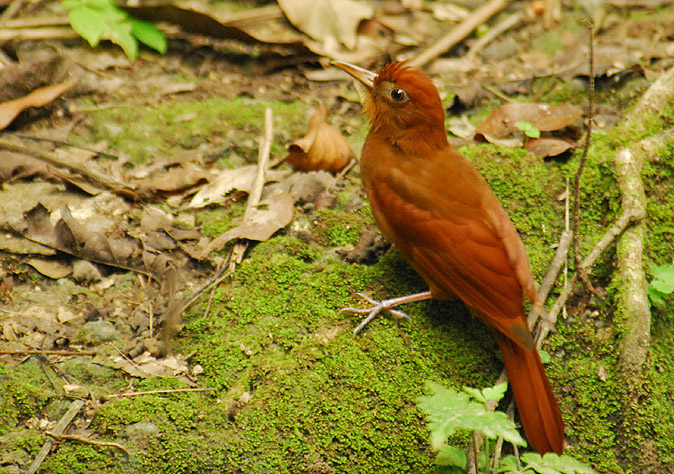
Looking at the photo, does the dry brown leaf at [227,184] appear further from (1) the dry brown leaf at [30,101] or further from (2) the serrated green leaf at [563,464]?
(2) the serrated green leaf at [563,464]

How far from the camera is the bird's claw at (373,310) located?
299 cm

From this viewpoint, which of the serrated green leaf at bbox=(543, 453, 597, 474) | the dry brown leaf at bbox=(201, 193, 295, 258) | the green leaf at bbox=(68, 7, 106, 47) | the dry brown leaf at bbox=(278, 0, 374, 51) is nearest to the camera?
the serrated green leaf at bbox=(543, 453, 597, 474)

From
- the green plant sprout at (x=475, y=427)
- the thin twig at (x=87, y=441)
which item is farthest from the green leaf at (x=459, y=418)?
the thin twig at (x=87, y=441)

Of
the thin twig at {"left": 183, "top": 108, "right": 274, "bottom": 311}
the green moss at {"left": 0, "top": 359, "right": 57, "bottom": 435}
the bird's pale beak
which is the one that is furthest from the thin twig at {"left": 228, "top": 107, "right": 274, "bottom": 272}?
the green moss at {"left": 0, "top": 359, "right": 57, "bottom": 435}

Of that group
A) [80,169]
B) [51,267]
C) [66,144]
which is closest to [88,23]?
[66,144]

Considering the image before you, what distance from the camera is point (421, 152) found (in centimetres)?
326

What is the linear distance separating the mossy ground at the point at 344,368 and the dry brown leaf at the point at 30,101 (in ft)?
4.36

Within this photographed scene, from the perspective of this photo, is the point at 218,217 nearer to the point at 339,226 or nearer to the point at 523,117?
the point at 339,226

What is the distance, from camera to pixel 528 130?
12.5 feet

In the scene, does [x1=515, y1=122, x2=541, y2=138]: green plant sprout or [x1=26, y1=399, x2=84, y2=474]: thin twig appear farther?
[x1=515, y1=122, x2=541, y2=138]: green plant sprout

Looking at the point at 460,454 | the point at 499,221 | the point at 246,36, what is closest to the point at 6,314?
the point at 460,454

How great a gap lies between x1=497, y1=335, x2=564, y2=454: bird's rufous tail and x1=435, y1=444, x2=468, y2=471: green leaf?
31cm

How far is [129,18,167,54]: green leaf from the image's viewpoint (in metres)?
4.72

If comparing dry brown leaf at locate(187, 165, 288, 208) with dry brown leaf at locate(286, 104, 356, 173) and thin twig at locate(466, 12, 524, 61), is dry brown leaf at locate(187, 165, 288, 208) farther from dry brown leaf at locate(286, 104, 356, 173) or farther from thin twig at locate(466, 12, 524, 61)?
thin twig at locate(466, 12, 524, 61)
